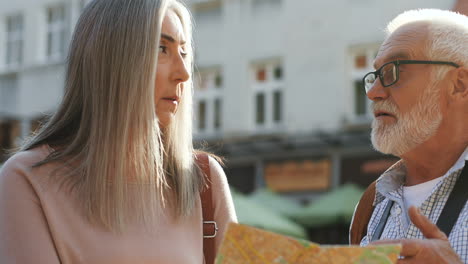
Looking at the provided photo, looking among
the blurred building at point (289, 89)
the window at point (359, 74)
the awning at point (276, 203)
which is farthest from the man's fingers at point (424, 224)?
the window at point (359, 74)

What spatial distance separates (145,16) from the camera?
2.44 metres

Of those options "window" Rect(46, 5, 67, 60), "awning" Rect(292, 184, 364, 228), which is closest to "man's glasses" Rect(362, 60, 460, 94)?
"awning" Rect(292, 184, 364, 228)

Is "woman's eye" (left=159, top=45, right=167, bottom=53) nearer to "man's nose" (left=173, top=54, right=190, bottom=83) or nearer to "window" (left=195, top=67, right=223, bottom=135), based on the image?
"man's nose" (left=173, top=54, right=190, bottom=83)

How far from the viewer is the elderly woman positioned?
227 cm

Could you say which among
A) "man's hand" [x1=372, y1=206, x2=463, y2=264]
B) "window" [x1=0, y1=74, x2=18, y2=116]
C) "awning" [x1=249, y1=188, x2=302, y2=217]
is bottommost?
"awning" [x1=249, y1=188, x2=302, y2=217]

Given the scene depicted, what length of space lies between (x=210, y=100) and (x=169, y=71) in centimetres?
1545

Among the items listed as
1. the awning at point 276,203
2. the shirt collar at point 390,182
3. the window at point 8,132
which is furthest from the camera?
the window at point 8,132

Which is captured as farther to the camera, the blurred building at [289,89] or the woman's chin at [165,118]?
the blurred building at [289,89]

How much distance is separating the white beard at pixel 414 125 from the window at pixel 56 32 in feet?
61.5

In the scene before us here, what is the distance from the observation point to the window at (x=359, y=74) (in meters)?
15.6

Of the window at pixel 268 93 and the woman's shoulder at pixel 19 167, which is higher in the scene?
the woman's shoulder at pixel 19 167

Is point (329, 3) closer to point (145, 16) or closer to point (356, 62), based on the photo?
point (356, 62)

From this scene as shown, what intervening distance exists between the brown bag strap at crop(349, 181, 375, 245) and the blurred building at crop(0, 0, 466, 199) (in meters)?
12.0

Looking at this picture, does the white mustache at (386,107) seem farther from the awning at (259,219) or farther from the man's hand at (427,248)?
the awning at (259,219)
